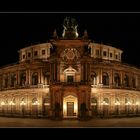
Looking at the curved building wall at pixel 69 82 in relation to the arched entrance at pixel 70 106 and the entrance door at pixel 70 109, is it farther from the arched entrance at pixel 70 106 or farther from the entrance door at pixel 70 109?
the entrance door at pixel 70 109

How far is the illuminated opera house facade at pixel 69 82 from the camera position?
175ft

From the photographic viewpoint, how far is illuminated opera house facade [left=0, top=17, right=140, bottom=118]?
175ft

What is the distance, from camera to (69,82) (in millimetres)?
53062

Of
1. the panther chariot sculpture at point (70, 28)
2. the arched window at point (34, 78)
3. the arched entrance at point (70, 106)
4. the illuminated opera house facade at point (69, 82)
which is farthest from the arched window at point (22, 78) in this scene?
the arched entrance at point (70, 106)

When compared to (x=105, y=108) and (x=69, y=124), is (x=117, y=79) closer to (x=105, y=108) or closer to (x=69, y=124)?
(x=105, y=108)

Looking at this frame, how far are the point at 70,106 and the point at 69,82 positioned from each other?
4506 millimetres

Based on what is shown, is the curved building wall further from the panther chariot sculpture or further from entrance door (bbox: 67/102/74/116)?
the panther chariot sculpture

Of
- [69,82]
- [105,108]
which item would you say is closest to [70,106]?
[69,82]

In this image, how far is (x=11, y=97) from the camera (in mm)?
64562

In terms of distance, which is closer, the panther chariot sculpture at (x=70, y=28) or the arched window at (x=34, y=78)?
the panther chariot sculpture at (x=70, y=28)

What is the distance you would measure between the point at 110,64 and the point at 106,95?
235 inches

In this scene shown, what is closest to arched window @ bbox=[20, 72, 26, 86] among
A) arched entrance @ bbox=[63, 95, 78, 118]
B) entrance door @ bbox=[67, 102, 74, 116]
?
arched entrance @ bbox=[63, 95, 78, 118]

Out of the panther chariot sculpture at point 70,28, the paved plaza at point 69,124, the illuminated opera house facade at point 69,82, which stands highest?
the panther chariot sculpture at point 70,28

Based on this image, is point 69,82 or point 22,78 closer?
point 69,82
